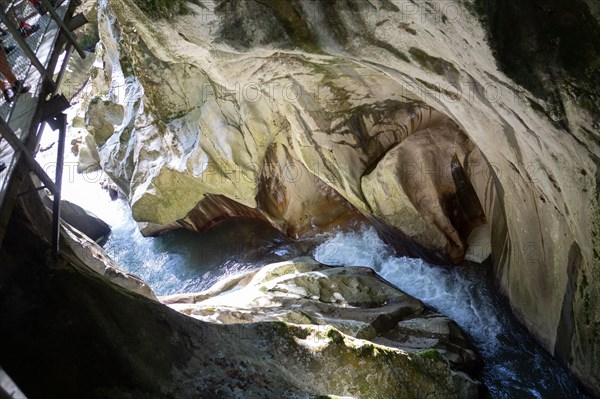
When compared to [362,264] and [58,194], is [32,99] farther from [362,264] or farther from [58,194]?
[362,264]

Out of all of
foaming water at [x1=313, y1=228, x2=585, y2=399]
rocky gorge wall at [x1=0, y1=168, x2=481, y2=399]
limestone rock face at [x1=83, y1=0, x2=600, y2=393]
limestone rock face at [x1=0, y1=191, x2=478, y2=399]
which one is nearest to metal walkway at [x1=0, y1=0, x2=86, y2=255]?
rocky gorge wall at [x1=0, y1=168, x2=481, y2=399]

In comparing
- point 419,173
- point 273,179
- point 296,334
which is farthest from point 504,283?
point 273,179

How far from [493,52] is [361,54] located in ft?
6.10

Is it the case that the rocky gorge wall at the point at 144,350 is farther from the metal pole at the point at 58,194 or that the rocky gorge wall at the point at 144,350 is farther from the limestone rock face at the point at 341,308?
the limestone rock face at the point at 341,308

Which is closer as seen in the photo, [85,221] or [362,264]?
[362,264]

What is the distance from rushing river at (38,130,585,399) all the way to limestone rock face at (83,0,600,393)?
0.36 m

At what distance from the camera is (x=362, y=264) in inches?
457

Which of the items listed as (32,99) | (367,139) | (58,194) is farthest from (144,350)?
(367,139)

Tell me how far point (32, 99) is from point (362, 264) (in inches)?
318

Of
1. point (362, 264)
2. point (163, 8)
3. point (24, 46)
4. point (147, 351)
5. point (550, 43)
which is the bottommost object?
point (362, 264)

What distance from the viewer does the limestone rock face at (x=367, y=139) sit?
5500mm

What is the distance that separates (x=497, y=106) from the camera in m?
5.94

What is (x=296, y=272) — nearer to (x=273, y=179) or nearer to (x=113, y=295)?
(x=273, y=179)

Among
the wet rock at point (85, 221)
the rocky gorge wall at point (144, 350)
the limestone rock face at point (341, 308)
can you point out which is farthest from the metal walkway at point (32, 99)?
the wet rock at point (85, 221)
